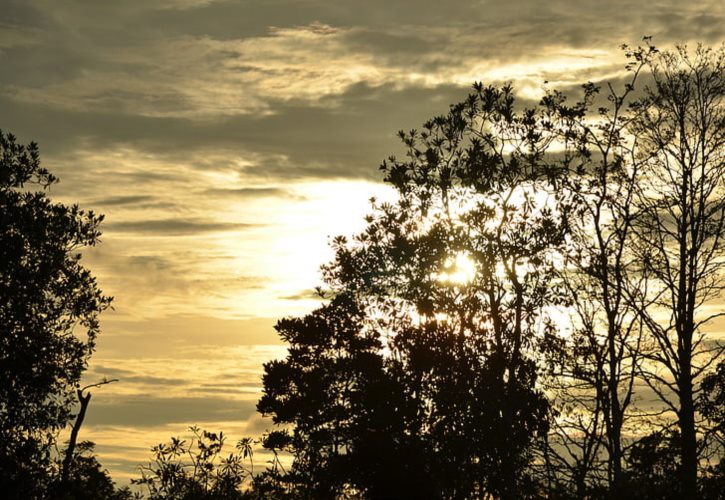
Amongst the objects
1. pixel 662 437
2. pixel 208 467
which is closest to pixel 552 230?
pixel 662 437

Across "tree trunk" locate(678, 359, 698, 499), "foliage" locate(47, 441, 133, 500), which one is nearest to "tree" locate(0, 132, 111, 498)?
"foliage" locate(47, 441, 133, 500)

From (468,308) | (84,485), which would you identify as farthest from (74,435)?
(468,308)

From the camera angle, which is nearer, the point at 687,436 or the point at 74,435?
the point at 687,436

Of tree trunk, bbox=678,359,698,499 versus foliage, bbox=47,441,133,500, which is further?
foliage, bbox=47,441,133,500

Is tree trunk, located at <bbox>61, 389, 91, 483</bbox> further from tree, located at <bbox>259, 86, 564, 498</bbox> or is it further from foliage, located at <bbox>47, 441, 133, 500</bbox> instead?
tree, located at <bbox>259, 86, 564, 498</bbox>

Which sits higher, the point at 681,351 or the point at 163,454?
the point at 681,351

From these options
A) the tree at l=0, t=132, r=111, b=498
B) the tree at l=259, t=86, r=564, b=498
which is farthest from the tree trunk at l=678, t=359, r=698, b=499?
the tree at l=0, t=132, r=111, b=498

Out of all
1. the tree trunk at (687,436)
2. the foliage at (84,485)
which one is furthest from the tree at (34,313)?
the tree trunk at (687,436)

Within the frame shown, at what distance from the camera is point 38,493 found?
117 feet

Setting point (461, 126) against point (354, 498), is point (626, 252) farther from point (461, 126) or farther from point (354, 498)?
point (354, 498)

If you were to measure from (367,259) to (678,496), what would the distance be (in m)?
14.3

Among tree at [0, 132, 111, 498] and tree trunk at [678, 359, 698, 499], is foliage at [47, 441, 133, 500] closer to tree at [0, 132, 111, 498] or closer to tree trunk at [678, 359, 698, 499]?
tree at [0, 132, 111, 498]

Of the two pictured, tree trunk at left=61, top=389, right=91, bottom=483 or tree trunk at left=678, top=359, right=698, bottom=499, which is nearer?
tree trunk at left=678, top=359, right=698, bottom=499

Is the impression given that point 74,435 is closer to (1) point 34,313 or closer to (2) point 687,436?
(1) point 34,313
